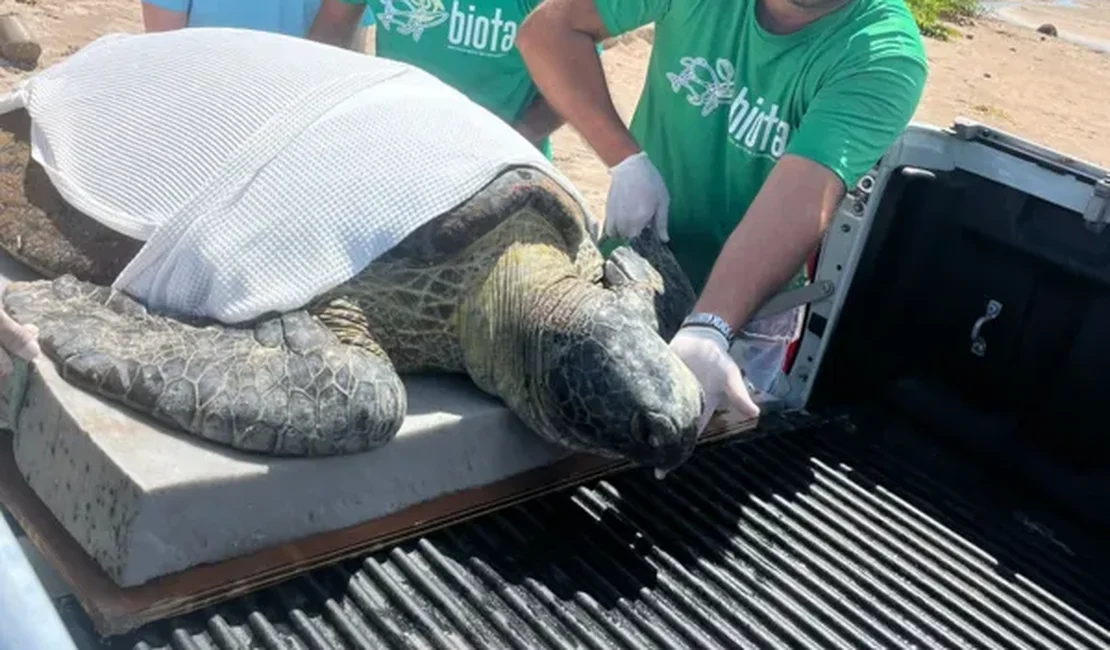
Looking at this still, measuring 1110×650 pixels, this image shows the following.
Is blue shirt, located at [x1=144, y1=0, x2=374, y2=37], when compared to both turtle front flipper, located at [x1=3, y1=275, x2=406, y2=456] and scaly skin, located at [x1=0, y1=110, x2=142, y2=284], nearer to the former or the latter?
scaly skin, located at [x1=0, y1=110, x2=142, y2=284]

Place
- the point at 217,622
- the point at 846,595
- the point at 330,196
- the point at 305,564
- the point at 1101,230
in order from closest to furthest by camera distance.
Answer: the point at 217,622 < the point at 305,564 < the point at 846,595 < the point at 330,196 < the point at 1101,230

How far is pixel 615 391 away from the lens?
177cm

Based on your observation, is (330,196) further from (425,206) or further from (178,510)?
(178,510)

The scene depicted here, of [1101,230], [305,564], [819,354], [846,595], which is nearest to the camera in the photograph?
[305,564]

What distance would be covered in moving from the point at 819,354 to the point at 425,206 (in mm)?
942

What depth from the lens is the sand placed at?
695cm

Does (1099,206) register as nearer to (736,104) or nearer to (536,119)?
(736,104)

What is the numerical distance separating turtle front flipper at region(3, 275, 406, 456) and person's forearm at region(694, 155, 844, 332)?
64cm

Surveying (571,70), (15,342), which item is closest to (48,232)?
(15,342)

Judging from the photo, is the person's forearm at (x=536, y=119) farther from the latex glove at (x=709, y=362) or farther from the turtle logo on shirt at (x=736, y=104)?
the latex glove at (x=709, y=362)

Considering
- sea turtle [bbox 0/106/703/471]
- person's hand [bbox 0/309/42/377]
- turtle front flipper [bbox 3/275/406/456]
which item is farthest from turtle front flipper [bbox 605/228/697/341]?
person's hand [bbox 0/309/42/377]

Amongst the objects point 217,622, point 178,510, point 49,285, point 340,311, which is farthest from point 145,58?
point 217,622

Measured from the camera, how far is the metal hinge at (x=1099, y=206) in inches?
81.0

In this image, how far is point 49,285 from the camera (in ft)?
6.00
